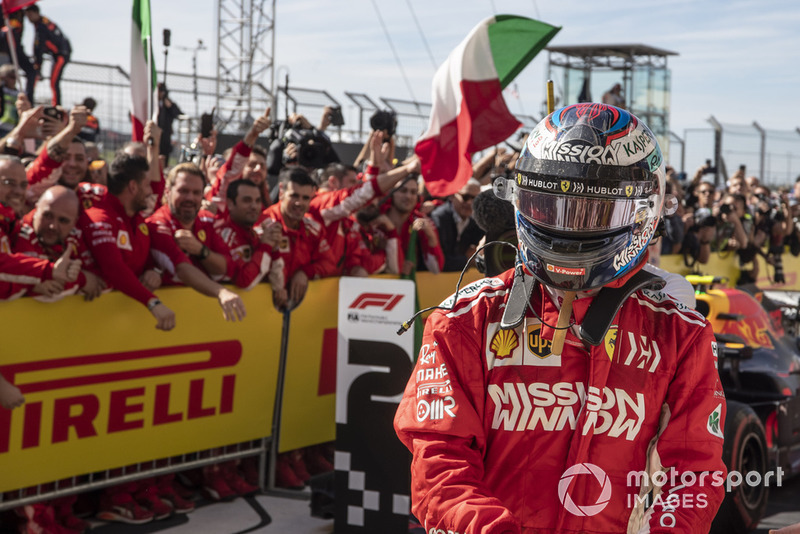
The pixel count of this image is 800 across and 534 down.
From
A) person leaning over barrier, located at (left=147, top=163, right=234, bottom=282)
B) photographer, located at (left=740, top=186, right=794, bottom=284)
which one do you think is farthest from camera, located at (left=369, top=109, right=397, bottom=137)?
photographer, located at (left=740, top=186, right=794, bottom=284)

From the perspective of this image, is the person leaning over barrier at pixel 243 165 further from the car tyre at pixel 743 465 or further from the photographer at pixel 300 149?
the car tyre at pixel 743 465

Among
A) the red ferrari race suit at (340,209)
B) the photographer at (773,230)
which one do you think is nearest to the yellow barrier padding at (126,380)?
the red ferrari race suit at (340,209)

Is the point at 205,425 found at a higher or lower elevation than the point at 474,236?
lower

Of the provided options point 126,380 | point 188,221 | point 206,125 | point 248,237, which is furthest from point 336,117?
point 126,380

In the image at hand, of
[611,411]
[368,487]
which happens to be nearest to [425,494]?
[611,411]

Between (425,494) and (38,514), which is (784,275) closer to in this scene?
(38,514)

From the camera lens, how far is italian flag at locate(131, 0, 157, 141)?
674 centimetres

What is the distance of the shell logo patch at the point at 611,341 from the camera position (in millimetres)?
2041

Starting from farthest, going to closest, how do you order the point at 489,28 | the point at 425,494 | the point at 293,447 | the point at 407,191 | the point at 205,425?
1. the point at 407,191
2. the point at 489,28
3. the point at 293,447
4. the point at 205,425
5. the point at 425,494

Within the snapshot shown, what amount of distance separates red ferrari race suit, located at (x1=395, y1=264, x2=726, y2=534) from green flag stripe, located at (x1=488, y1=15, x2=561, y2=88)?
16.5 ft

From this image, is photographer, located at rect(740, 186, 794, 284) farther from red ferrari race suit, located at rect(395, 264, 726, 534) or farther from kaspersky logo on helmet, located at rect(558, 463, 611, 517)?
kaspersky logo on helmet, located at rect(558, 463, 611, 517)

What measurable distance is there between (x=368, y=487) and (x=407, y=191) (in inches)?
117

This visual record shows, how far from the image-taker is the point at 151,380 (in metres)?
5.22

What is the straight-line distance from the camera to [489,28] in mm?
6898
